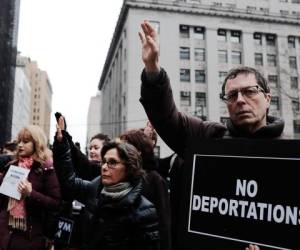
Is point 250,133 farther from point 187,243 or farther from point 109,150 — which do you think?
point 109,150

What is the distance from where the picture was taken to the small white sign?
154 inches

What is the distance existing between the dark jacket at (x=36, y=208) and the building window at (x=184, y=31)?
39858 millimetres

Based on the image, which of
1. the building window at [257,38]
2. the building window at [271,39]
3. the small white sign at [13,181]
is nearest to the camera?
the small white sign at [13,181]

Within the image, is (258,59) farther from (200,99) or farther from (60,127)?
(60,127)

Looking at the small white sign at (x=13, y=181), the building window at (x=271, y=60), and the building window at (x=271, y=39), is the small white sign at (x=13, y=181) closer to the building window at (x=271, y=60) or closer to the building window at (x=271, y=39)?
the building window at (x=271, y=60)

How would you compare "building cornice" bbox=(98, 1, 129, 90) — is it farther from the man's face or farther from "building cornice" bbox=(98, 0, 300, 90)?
the man's face

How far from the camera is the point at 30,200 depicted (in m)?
3.92

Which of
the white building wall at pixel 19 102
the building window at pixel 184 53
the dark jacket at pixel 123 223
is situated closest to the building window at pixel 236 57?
the building window at pixel 184 53

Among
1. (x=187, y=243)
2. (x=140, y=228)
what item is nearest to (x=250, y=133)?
(x=187, y=243)

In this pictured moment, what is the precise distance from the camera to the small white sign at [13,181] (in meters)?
3.91

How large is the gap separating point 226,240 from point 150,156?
1919mm

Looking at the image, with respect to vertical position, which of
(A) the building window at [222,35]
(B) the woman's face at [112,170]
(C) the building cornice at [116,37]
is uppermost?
(C) the building cornice at [116,37]

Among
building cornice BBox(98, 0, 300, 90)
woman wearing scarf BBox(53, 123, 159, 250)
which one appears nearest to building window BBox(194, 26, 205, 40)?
building cornice BBox(98, 0, 300, 90)

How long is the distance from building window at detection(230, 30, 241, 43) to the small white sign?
42.0 m
